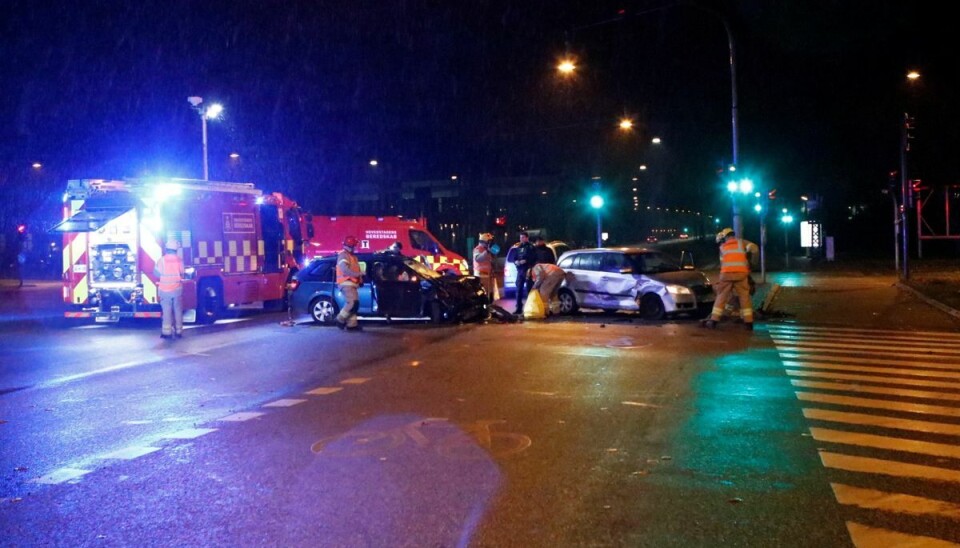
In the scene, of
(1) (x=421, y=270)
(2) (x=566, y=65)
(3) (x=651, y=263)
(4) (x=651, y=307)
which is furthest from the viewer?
(2) (x=566, y=65)

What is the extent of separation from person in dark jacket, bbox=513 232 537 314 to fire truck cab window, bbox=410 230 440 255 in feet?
32.8

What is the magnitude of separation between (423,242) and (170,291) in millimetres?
13915

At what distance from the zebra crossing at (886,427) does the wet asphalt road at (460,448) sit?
4cm

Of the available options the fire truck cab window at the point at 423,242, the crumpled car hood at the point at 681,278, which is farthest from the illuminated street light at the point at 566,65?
the fire truck cab window at the point at 423,242

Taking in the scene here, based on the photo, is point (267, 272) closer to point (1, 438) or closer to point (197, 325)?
point (197, 325)

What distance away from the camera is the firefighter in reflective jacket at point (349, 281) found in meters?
15.9

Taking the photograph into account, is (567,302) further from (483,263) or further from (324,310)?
(324,310)

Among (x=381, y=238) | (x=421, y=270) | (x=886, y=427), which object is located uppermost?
(x=381, y=238)

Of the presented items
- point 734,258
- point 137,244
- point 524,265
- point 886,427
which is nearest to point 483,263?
point 524,265

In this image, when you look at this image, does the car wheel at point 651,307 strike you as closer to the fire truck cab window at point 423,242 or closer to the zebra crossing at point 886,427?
the zebra crossing at point 886,427

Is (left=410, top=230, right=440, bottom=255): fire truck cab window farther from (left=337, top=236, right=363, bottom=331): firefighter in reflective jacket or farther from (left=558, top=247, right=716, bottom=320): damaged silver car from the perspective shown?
(left=337, top=236, right=363, bottom=331): firefighter in reflective jacket

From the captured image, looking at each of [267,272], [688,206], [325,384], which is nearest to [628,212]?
[688,206]

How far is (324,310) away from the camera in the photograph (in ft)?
56.9

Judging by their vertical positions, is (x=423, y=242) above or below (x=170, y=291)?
above
